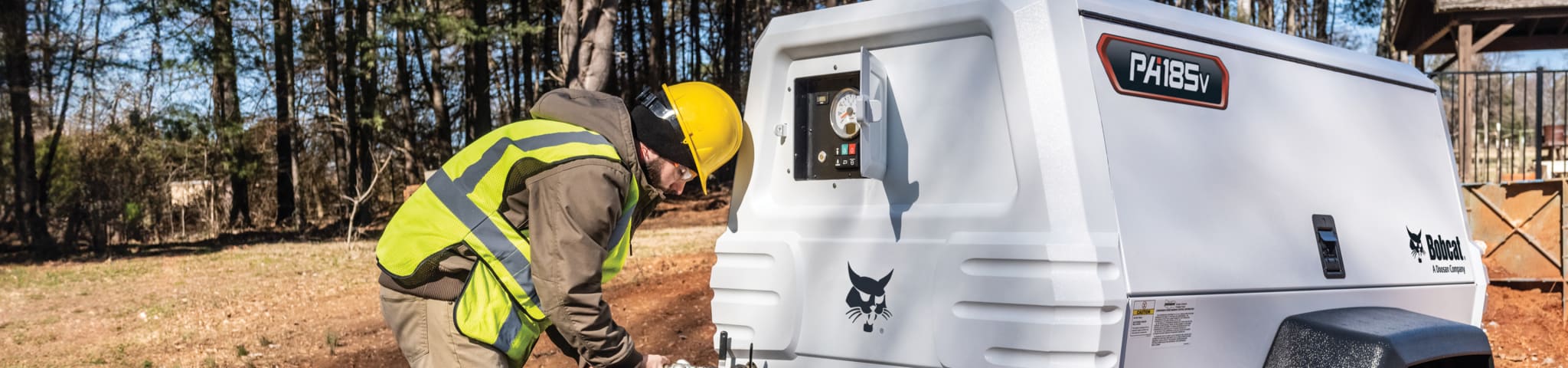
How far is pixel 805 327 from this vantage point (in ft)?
11.6

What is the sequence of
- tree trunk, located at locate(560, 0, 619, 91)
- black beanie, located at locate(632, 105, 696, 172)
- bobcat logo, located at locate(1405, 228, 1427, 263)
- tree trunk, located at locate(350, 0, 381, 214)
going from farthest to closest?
tree trunk, located at locate(350, 0, 381, 214), tree trunk, located at locate(560, 0, 619, 91), bobcat logo, located at locate(1405, 228, 1427, 263), black beanie, located at locate(632, 105, 696, 172)

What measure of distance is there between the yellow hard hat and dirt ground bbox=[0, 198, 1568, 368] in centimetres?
438

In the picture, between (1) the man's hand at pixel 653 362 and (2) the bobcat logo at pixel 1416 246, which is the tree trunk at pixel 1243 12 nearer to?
(2) the bobcat logo at pixel 1416 246

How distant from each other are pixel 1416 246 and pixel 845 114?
240 centimetres

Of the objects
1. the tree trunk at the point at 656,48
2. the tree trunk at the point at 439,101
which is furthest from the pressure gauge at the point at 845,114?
the tree trunk at the point at 656,48

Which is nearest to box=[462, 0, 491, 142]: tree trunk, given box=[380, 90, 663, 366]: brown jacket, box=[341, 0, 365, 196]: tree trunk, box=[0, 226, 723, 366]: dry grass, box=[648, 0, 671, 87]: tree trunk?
box=[341, 0, 365, 196]: tree trunk

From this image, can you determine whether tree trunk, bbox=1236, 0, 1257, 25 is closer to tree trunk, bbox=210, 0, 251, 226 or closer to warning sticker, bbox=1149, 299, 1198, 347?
warning sticker, bbox=1149, 299, 1198, 347

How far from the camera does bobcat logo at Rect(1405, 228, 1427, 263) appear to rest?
13.6ft

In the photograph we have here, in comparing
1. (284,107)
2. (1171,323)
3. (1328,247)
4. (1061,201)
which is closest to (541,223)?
(1061,201)

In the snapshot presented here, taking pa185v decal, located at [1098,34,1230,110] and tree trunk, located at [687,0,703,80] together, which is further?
tree trunk, located at [687,0,703,80]

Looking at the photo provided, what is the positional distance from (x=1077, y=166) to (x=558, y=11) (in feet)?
87.5

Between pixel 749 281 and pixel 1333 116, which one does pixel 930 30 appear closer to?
pixel 749 281

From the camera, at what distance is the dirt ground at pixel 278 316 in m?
8.28

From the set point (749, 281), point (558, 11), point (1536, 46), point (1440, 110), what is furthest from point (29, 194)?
point (1536, 46)
